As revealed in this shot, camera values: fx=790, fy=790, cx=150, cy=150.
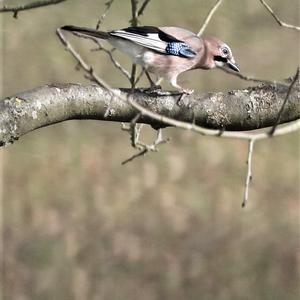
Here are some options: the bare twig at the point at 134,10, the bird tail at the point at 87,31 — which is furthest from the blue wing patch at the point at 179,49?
the bare twig at the point at 134,10

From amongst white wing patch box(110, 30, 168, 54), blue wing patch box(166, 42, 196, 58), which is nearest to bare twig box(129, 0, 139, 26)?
white wing patch box(110, 30, 168, 54)

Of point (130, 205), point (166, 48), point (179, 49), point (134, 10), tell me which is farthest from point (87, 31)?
point (130, 205)

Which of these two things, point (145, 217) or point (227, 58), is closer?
point (227, 58)

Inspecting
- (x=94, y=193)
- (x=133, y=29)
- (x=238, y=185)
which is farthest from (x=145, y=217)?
(x=133, y=29)

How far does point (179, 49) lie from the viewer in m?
4.06

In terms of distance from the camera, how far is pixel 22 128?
2.90m

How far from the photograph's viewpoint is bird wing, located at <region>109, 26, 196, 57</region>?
12.2 ft

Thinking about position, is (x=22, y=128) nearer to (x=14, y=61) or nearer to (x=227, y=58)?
(x=227, y=58)

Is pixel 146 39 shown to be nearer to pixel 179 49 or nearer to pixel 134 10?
pixel 179 49

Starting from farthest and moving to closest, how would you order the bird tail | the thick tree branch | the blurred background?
1. the blurred background
2. the bird tail
3. the thick tree branch

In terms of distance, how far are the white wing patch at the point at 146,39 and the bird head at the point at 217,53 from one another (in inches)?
12.2

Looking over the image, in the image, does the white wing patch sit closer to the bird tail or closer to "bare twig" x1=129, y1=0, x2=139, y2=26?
the bird tail

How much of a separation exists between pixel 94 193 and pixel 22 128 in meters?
5.05

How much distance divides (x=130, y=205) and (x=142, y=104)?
15.9 feet
